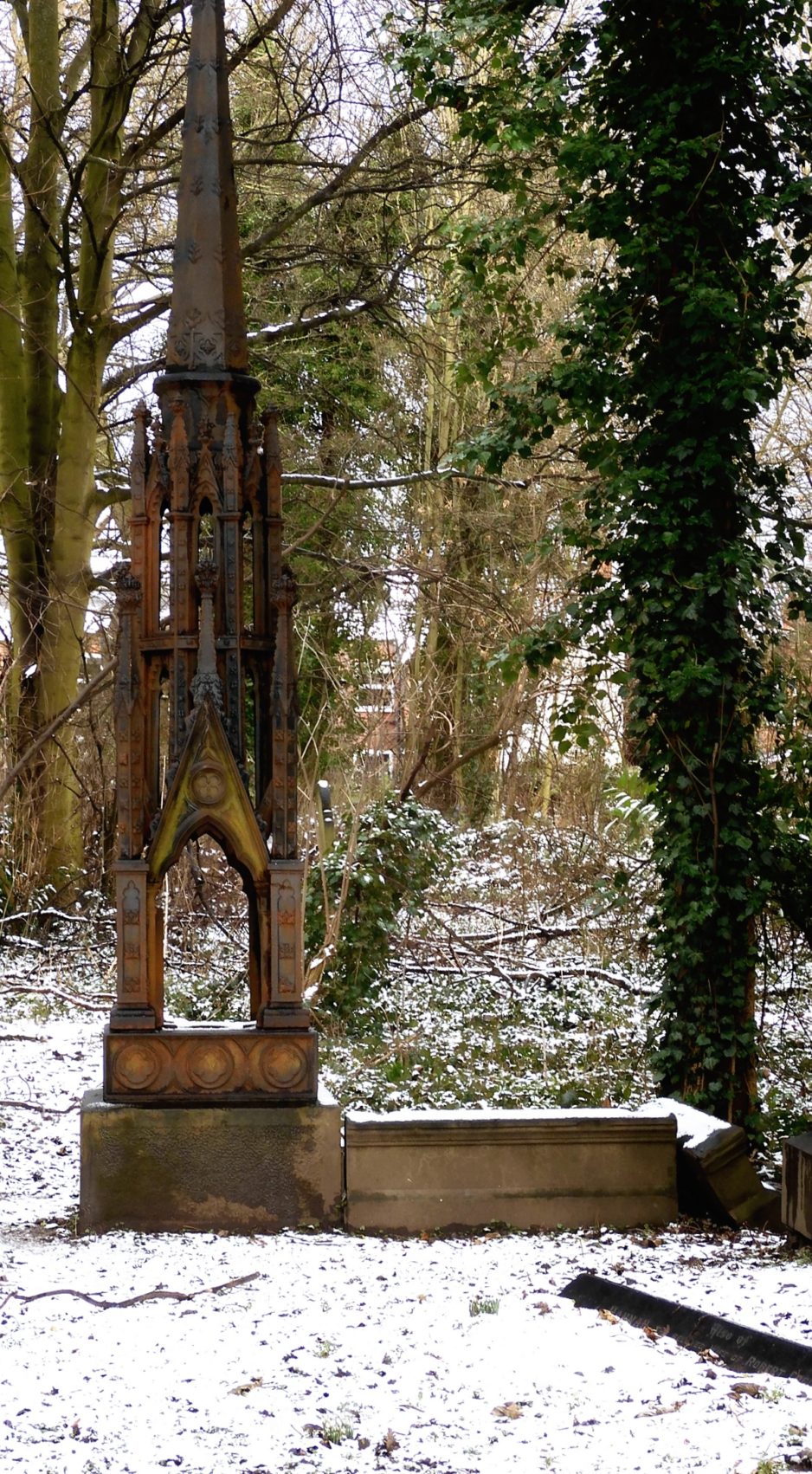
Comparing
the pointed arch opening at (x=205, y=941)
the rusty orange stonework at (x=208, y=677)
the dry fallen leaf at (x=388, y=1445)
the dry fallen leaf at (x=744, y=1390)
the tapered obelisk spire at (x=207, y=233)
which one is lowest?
the dry fallen leaf at (x=388, y=1445)

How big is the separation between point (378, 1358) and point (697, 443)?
4.71 metres

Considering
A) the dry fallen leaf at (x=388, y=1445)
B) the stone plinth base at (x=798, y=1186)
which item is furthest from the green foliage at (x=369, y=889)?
the dry fallen leaf at (x=388, y=1445)

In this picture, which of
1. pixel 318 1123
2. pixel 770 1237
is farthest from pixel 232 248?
pixel 770 1237

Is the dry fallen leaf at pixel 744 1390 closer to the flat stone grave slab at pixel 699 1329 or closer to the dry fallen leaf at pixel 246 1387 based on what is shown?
the flat stone grave slab at pixel 699 1329

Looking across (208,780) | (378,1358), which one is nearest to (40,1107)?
(208,780)

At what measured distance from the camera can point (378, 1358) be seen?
472 centimetres

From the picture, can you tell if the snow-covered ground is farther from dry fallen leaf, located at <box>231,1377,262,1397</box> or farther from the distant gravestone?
the distant gravestone

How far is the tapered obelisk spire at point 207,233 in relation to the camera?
6.61 metres

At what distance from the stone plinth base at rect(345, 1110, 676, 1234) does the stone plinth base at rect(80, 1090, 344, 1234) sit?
157mm

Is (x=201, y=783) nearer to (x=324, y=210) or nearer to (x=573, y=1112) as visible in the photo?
(x=573, y=1112)

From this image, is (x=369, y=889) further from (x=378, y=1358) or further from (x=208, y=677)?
(x=378, y=1358)

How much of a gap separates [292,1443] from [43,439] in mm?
12028

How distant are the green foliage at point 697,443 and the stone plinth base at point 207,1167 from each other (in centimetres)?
229

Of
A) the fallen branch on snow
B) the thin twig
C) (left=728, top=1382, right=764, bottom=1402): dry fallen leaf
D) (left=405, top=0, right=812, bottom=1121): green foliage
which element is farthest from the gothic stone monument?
(left=728, top=1382, right=764, bottom=1402): dry fallen leaf
